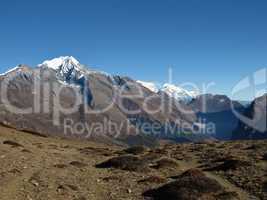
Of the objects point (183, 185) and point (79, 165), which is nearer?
point (183, 185)

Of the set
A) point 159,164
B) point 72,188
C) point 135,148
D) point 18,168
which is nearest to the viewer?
point 72,188

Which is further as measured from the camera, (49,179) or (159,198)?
(49,179)

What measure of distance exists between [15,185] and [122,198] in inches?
266

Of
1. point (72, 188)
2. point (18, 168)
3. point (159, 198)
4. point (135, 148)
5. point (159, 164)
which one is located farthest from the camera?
point (135, 148)

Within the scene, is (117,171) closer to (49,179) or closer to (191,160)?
(49,179)

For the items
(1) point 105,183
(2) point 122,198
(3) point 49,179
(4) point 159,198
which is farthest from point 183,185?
(3) point 49,179

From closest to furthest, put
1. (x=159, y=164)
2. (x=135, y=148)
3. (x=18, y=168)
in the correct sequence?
(x=18, y=168) → (x=159, y=164) → (x=135, y=148)

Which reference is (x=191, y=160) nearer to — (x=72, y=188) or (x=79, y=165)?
(x=79, y=165)

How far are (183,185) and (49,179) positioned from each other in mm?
9293

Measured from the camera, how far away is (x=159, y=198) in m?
25.0

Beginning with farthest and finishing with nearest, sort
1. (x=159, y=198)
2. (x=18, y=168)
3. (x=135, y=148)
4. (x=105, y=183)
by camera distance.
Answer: (x=135, y=148) < (x=18, y=168) < (x=105, y=183) < (x=159, y=198)

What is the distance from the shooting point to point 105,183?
29562 millimetres

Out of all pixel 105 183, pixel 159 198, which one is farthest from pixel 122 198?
pixel 105 183

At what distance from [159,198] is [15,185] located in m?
8.64
